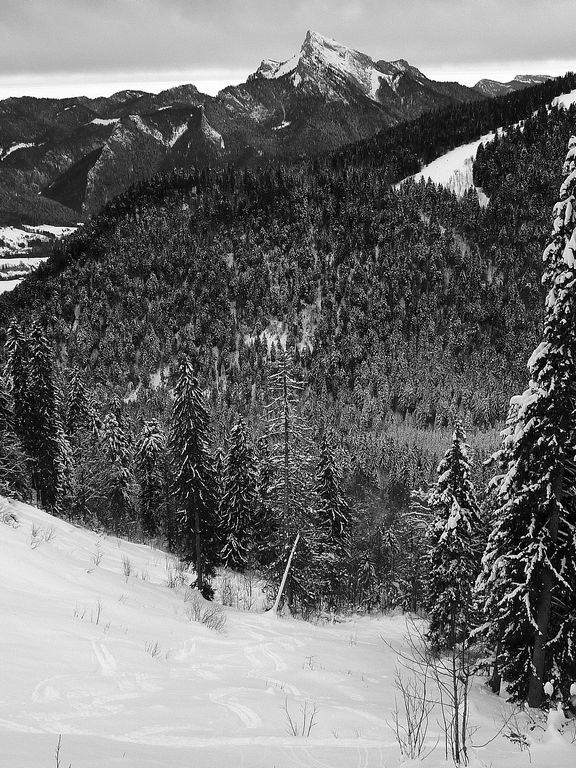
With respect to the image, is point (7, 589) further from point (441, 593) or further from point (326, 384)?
point (326, 384)

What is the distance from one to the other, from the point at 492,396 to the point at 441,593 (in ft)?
485

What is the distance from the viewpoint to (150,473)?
1972 inches

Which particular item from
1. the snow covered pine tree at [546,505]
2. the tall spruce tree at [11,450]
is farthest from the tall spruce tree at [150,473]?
the snow covered pine tree at [546,505]

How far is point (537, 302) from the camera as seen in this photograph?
184500 millimetres

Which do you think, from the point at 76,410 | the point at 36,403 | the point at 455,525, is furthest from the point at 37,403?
the point at 455,525

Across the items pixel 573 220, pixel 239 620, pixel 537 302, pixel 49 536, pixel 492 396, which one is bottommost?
pixel 492 396

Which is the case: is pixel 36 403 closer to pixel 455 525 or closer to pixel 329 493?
pixel 329 493

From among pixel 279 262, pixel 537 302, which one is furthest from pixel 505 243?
pixel 279 262

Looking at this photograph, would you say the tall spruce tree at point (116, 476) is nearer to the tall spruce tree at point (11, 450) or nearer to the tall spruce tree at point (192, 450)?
the tall spruce tree at point (11, 450)

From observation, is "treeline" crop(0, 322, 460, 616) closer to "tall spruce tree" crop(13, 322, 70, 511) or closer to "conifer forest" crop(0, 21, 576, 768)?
"tall spruce tree" crop(13, 322, 70, 511)

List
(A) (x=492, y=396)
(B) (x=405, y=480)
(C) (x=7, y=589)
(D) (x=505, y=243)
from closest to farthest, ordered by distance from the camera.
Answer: (C) (x=7, y=589) → (B) (x=405, y=480) → (A) (x=492, y=396) → (D) (x=505, y=243)

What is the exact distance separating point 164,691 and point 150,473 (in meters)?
45.7

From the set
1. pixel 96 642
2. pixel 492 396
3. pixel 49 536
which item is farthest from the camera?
pixel 492 396

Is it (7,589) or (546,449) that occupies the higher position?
(546,449)
